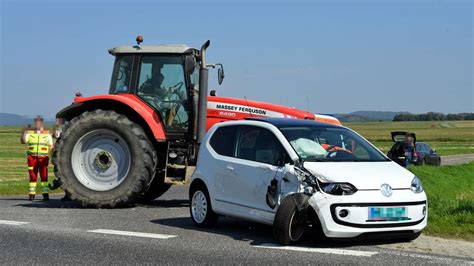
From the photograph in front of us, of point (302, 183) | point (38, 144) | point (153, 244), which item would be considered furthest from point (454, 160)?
point (153, 244)

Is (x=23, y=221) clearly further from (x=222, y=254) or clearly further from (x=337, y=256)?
(x=337, y=256)

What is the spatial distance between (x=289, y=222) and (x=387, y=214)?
1.15m

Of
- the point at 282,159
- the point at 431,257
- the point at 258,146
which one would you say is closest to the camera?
the point at 431,257

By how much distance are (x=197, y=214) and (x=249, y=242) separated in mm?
1611

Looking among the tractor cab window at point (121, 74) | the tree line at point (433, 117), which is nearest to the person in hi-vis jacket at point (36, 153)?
the tractor cab window at point (121, 74)

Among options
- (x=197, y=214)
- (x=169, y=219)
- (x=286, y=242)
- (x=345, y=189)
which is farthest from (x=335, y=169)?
(x=169, y=219)

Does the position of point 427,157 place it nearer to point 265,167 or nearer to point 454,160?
point 454,160

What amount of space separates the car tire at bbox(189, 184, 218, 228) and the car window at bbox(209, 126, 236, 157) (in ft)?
2.11

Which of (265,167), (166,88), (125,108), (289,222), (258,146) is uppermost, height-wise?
(166,88)

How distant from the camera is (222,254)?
7.73 metres

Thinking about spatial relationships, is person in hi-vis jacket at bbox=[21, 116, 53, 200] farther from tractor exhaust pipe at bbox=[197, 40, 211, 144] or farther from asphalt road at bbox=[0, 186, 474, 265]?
tractor exhaust pipe at bbox=[197, 40, 211, 144]

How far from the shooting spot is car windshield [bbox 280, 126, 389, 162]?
866 cm

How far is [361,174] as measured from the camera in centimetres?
805

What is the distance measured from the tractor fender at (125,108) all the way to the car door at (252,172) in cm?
296
